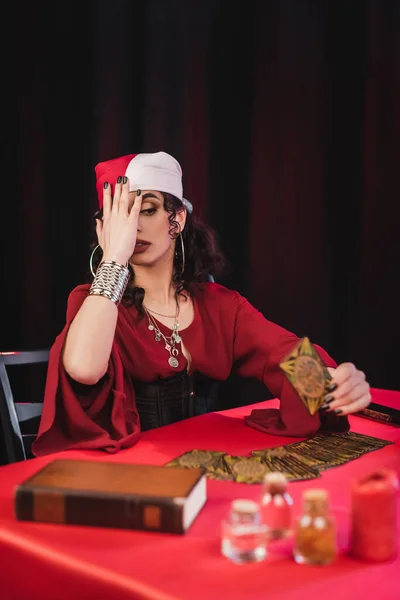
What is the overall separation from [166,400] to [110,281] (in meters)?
0.35

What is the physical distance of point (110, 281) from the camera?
4.24ft

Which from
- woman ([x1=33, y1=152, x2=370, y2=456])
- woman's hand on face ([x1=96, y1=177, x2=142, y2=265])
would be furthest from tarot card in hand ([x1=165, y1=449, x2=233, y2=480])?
woman's hand on face ([x1=96, y1=177, x2=142, y2=265])

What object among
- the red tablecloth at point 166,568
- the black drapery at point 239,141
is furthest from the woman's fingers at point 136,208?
the black drapery at point 239,141

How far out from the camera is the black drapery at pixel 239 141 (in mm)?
2223

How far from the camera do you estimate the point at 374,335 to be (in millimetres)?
2258

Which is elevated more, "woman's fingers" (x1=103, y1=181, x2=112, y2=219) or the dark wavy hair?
"woman's fingers" (x1=103, y1=181, x2=112, y2=219)

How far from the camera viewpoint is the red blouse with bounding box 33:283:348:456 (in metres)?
1.22

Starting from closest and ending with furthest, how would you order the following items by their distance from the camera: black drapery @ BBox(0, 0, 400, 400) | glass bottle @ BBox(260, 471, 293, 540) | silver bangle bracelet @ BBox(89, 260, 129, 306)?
glass bottle @ BBox(260, 471, 293, 540), silver bangle bracelet @ BBox(89, 260, 129, 306), black drapery @ BBox(0, 0, 400, 400)

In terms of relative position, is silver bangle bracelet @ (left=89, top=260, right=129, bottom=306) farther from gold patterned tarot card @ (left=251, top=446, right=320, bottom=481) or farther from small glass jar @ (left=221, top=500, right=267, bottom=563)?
small glass jar @ (left=221, top=500, right=267, bottom=563)

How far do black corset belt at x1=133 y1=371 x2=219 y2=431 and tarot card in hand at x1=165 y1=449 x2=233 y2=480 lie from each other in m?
0.35

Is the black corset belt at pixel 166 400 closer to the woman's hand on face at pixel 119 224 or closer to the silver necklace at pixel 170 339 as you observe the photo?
the silver necklace at pixel 170 339

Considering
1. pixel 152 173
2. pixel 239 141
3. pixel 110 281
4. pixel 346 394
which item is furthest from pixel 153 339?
pixel 239 141

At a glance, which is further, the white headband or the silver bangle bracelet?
the white headband

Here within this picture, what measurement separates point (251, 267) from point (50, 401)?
130 centimetres
